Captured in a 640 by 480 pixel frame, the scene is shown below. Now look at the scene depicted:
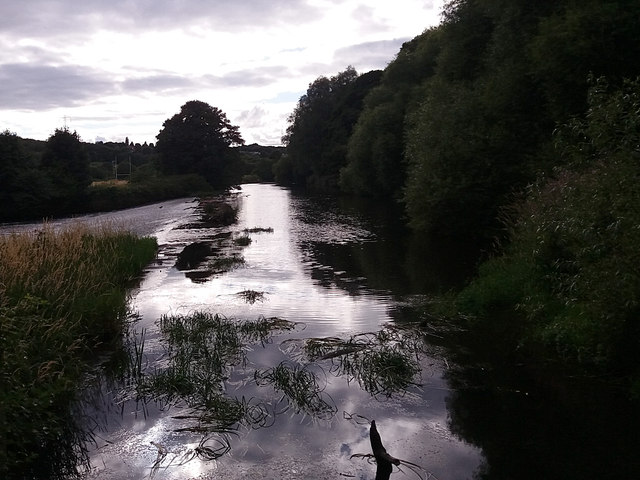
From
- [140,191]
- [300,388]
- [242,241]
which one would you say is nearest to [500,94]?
[242,241]

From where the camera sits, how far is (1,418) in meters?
6.54

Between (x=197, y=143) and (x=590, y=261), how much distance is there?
74213 millimetres

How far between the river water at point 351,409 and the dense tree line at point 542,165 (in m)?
1.35

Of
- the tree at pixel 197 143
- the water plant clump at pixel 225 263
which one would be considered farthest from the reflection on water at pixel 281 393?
the tree at pixel 197 143

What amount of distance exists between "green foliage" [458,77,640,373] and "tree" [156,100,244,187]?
68499mm

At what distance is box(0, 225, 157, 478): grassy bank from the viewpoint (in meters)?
7.29

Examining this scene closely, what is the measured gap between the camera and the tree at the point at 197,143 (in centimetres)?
7881

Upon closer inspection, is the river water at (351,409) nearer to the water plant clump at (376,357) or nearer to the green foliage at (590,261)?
the water plant clump at (376,357)

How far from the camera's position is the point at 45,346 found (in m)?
9.31

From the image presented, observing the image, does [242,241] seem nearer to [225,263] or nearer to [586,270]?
[225,263]

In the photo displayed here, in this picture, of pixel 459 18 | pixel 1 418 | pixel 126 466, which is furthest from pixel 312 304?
pixel 459 18

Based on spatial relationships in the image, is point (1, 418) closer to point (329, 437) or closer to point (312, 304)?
point (329, 437)

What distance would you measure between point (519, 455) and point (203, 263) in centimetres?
1725

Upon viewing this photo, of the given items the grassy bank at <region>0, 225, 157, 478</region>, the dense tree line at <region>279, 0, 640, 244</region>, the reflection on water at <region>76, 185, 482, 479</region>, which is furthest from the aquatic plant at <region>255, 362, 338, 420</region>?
the dense tree line at <region>279, 0, 640, 244</region>
